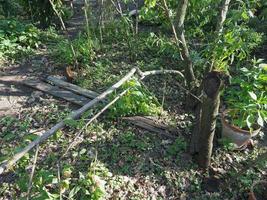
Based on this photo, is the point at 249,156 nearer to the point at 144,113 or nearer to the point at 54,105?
the point at 144,113

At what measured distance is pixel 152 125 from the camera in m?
4.56

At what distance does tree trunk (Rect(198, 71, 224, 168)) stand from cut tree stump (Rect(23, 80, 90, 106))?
5.84ft

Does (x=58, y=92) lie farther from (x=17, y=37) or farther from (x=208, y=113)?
(x=208, y=113)

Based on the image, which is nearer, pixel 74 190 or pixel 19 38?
pixel 74 190

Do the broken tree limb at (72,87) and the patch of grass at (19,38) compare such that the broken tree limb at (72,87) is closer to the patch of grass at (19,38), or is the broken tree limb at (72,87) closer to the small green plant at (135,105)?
the small green plant at (135,105)

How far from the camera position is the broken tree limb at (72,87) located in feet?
16.6

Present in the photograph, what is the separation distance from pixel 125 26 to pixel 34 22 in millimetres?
2341

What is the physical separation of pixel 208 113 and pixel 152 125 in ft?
3.26

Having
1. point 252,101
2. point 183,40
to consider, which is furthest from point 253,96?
point 183,40

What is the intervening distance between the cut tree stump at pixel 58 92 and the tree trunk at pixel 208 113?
A: 1.78 m

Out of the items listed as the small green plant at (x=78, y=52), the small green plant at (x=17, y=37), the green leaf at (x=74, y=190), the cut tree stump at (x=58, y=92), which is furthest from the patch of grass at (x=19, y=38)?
the green leaf at (x=74, y=190)

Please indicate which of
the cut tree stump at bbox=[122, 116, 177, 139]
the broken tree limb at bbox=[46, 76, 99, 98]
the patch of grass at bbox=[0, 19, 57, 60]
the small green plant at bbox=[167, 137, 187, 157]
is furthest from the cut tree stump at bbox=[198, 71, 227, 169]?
the patch of grass at bbox=[0, 19, 57, 60]

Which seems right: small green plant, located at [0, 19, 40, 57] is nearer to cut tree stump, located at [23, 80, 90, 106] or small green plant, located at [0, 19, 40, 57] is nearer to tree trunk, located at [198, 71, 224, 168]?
cut tree stump, located at [23, 80, 90, 106]

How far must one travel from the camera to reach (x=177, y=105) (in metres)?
5.03
